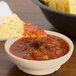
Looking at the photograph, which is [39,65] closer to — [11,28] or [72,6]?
[11,28]

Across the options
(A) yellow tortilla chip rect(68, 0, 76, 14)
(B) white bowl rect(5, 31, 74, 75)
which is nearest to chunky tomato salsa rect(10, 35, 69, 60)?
(B) white bowl rect(5, 31, 74, 75)

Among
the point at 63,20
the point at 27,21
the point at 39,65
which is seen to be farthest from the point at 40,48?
the point at 27,21

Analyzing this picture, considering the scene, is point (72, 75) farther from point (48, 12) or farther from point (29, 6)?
point (29, 6)

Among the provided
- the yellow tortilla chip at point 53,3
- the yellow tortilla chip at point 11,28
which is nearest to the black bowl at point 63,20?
the yellow tortilla chip at point 53,3

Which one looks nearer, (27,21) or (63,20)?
(63,20)

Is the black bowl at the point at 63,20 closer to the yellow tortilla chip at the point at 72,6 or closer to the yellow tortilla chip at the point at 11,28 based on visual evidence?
the yellow tortilla chip at the point at 72,6

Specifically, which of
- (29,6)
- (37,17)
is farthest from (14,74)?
(29,6)
